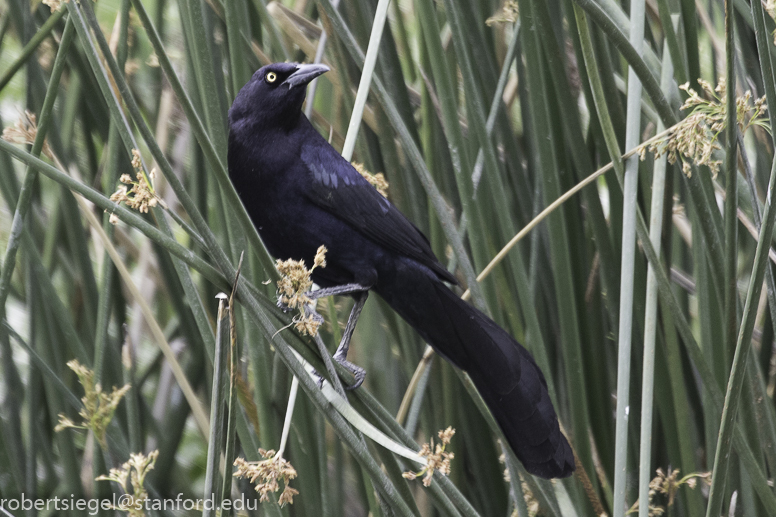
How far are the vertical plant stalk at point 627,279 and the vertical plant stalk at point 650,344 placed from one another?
0.09 ft

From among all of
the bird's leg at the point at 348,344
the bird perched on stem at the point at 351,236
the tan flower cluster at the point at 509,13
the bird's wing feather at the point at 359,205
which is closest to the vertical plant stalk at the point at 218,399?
the bird's leg at the point at 348,344

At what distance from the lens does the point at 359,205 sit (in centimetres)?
162

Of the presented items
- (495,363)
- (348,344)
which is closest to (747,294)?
(495,363)

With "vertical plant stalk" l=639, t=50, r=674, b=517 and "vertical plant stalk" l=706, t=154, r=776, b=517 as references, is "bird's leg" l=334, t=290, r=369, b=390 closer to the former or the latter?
"vertical plant stalk" l=639, t=50, r=674, b=517

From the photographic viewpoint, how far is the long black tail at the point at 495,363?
1.44m

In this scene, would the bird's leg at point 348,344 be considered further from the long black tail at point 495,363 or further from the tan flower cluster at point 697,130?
the tan flower cluster at point 697,130

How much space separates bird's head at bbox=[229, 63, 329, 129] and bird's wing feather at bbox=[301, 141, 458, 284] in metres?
0.09

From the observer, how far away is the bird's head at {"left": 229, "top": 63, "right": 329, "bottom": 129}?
1641 millimetres

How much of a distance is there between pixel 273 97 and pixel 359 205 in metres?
0.32

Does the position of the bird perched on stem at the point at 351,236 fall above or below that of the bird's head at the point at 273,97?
below

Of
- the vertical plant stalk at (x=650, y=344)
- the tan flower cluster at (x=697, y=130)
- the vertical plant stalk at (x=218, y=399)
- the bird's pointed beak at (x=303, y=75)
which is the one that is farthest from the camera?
the bird's pointed beak at (x=303, y=75)

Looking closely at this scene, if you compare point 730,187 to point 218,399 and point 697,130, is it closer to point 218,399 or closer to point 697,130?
point 697,130

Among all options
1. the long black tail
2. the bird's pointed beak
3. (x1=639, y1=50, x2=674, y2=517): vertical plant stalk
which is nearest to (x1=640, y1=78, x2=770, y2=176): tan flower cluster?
(x1=639, y1=50, x2=674, y2=517): vertical plant stalk

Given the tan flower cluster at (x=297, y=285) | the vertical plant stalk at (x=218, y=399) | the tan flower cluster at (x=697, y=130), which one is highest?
the tan flower cluster at (x=697, y=130)
